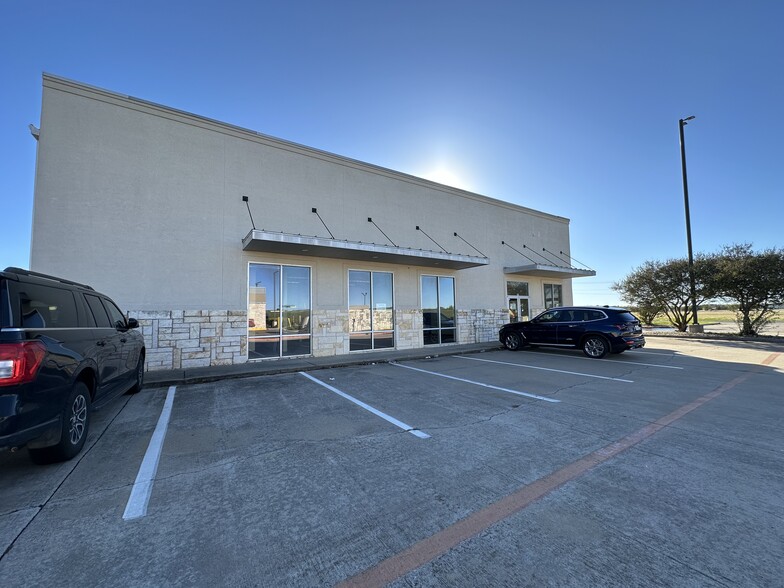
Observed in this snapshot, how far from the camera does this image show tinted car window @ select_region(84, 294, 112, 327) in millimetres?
4965

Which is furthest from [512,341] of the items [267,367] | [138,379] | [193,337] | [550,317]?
[138,379]

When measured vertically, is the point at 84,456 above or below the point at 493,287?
below

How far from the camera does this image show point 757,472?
11.0 ft

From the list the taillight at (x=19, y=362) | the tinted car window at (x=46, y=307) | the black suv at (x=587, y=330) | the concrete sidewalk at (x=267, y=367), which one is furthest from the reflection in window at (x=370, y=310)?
the taillight at (x=19, y=362)

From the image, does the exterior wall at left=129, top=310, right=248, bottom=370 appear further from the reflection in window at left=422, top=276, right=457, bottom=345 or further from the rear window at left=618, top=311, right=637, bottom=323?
the rear window at left=618, top=311, right=637, bottom=323

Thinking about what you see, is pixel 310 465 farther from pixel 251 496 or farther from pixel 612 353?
pixel 612 353

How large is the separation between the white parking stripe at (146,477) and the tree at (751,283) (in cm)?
2219

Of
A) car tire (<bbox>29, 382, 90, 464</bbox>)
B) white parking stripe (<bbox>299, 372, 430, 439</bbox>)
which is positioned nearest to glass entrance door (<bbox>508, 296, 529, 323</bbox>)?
white parking stripe (<bbox>299, 372, 430, 439</bbox>)

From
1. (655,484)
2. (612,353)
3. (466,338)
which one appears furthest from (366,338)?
(655,484)

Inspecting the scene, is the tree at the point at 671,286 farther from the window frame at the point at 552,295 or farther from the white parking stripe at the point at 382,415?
the white parking stripe at the point at 382,415

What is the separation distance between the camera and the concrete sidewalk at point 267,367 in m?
8.12

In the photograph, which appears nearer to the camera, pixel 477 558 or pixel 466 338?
pixel 477 558

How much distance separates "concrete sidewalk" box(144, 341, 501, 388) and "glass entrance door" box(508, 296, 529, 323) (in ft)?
19.7

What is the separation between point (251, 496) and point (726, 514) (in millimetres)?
3858
